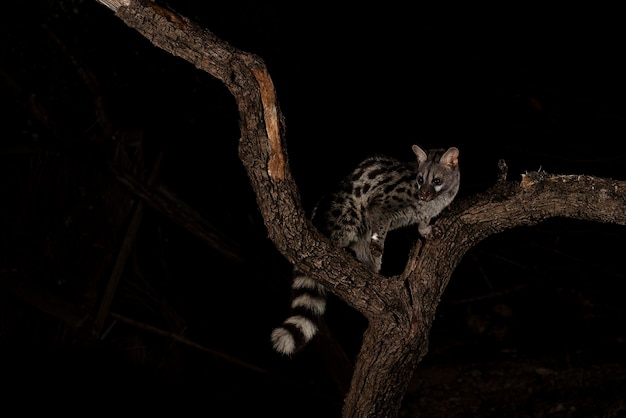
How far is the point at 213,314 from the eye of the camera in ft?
24.9

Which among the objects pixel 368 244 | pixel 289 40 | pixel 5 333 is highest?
pixel 289 40

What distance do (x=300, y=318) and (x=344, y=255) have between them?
816 mm

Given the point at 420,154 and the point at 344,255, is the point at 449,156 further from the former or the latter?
the point at 344,255

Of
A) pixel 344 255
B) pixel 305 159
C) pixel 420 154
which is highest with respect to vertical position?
pixel 420 154

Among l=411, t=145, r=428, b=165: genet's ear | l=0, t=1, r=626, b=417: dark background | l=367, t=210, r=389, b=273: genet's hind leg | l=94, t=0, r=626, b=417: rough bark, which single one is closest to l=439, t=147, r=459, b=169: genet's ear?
l=411, t=145, r=428, b=165: genet's ear

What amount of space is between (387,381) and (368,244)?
1.43 meters

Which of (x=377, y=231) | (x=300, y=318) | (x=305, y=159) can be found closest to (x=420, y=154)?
(x=377, y=231)

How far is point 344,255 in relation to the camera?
11.6ft

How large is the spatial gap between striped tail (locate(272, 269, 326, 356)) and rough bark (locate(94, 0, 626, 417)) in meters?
0.43

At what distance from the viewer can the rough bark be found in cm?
312

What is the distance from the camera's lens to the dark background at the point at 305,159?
610 cm

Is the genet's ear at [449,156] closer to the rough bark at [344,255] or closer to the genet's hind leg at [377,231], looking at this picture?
the genet's hind leg at [377,231]

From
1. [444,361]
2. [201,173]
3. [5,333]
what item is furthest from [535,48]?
[5,333]

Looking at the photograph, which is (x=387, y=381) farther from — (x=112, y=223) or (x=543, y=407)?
(x=112, y=223)
